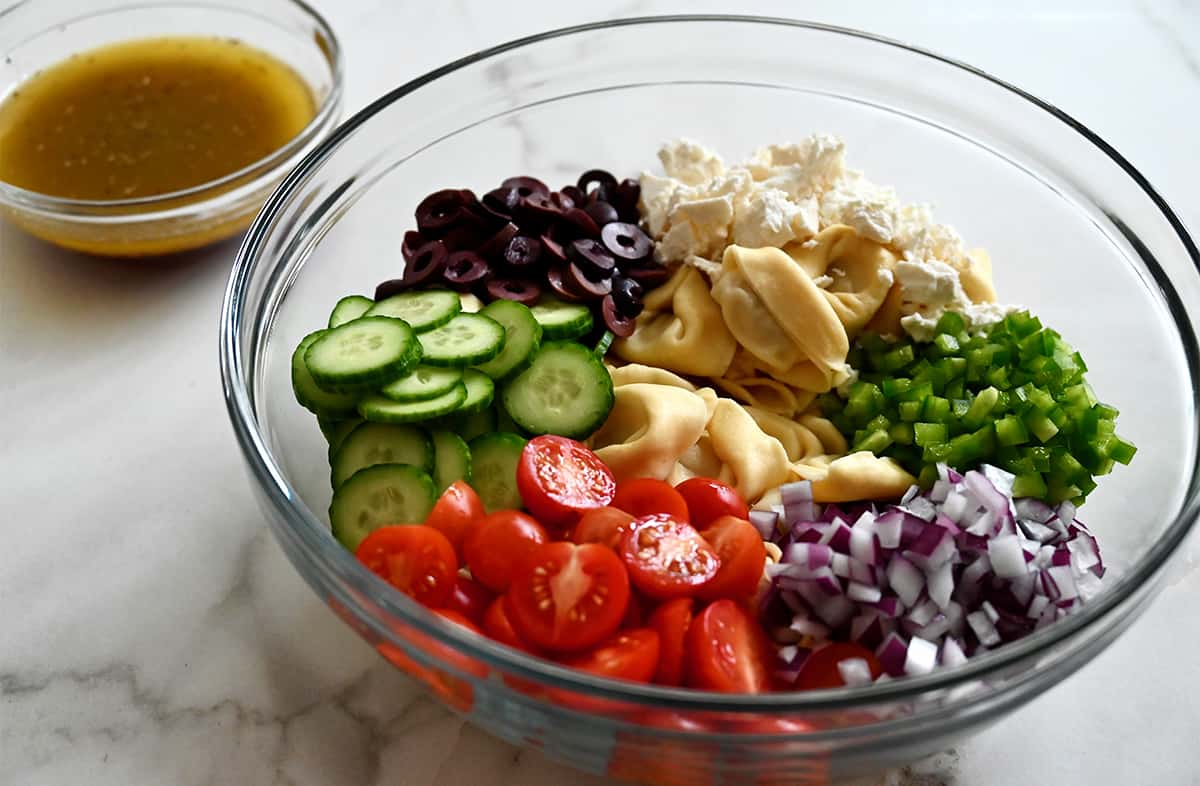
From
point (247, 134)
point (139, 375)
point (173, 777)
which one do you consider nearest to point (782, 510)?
point (173, 777)

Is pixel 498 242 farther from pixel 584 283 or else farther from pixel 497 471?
pixel 497 471

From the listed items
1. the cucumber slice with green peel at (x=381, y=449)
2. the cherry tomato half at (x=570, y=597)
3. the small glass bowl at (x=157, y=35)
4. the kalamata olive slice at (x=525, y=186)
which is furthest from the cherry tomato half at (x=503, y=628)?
the small glass bowl at (x=157, y=35)

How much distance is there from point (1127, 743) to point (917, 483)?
618mm

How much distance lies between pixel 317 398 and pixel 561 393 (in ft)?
1.63

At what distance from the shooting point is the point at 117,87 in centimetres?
331

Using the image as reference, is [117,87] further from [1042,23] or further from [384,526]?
[1042,23]

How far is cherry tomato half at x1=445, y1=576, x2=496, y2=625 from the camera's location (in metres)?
1.95

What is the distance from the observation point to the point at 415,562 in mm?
1904

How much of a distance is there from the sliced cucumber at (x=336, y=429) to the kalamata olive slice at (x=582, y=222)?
71cm

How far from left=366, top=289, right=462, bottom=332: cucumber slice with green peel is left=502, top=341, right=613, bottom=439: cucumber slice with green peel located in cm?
21

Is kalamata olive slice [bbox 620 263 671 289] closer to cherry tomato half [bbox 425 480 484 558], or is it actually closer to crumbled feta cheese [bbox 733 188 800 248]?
crumbled feta cheese [bbox 733 188 800 248]

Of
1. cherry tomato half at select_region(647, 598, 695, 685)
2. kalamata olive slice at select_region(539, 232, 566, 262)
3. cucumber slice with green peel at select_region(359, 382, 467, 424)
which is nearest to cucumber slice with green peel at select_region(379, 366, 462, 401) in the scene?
cucumber slice with green peel at select_region(359, 382, 467, 424)

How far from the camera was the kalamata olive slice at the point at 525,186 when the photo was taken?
2.70 metres

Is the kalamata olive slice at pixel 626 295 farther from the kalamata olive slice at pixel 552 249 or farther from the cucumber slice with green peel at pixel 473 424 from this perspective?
the cucumber slice with green peel at pixel 473 424
